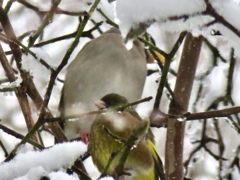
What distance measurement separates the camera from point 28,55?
197cm

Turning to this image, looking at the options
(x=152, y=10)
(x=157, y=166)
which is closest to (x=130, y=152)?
(x=157, y=166)

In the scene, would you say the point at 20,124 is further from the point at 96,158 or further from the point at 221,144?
the point at 96,158

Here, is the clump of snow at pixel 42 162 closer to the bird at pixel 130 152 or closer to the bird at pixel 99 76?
the bird at pixel 130 152

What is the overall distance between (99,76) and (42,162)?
78.4 inches

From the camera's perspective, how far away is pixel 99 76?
131 inches

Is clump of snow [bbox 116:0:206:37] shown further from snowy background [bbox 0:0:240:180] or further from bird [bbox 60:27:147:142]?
bird [bbox 60:27:147:142]

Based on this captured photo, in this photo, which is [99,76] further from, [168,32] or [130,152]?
[168,32]

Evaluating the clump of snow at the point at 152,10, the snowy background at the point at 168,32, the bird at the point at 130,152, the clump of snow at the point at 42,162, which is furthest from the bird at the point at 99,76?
the clump of snow at the point at 152,10

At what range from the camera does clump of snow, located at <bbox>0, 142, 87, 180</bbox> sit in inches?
51.4

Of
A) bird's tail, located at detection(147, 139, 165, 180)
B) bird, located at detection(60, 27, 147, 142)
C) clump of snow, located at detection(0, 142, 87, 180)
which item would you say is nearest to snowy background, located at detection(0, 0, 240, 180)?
clump of snow, located at detection(0, 142, 87, 180)

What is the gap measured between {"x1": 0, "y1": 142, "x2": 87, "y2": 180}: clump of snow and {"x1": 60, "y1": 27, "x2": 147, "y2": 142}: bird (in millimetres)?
1894

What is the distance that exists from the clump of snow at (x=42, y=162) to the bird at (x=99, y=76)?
1.89 metres

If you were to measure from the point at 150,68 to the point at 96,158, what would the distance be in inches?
50.0

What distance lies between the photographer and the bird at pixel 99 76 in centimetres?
333
